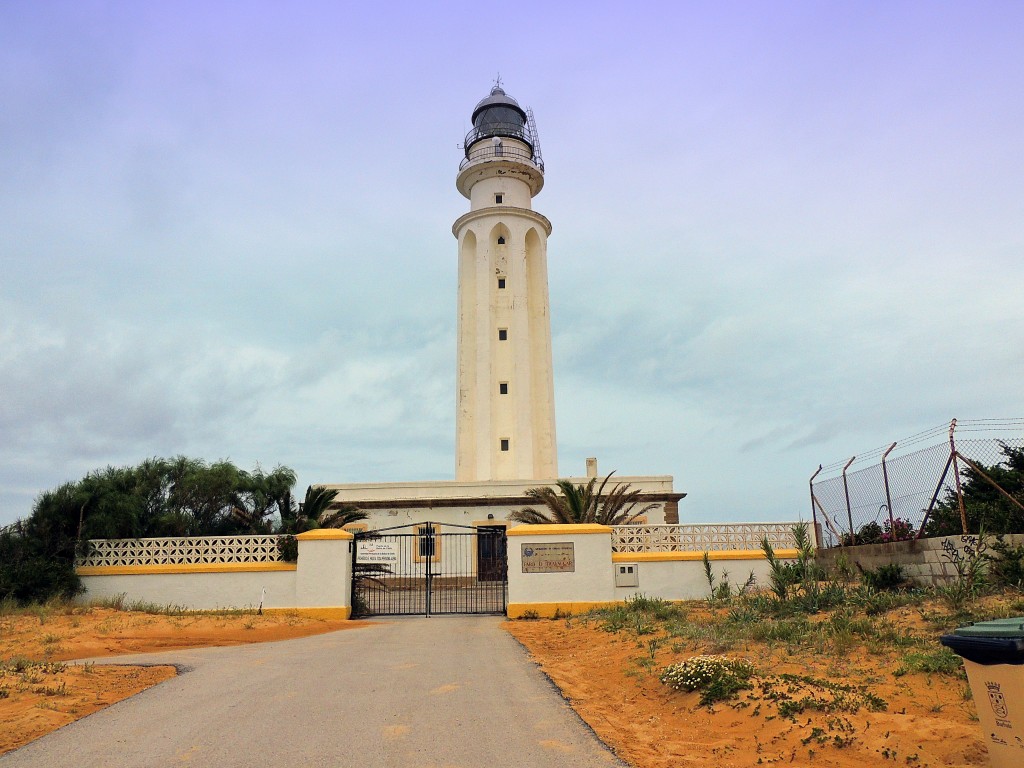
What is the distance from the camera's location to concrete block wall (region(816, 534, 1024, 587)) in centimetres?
1187

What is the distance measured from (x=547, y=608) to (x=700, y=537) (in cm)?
426

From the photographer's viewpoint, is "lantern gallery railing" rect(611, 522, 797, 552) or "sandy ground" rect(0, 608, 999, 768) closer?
"sandy ground" rect(0, 608, 999, 768)

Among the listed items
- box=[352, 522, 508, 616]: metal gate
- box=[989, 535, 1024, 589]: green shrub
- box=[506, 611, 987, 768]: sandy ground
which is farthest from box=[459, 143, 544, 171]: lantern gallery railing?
box=[506, 611, 987, 768]: sandy ground

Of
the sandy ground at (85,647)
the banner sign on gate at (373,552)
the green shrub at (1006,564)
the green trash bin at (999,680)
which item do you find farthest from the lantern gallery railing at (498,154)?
the green trash bin at (999,680)

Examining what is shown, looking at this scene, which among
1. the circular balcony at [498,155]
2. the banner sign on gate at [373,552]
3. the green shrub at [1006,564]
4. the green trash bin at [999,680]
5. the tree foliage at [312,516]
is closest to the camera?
the green trash bin at [999,680]

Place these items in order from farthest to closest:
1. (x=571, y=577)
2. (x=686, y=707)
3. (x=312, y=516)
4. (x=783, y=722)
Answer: (x=312, y=516), (x=571, y=577), (x=686, y=707), (x=783, y=722)

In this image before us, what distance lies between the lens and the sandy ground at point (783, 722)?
18.7ft

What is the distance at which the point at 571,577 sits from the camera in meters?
17.3

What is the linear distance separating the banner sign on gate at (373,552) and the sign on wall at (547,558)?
3.70 meters

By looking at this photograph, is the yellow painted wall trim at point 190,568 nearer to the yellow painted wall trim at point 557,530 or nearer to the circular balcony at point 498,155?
the yellow painted wall trim at point 557,530

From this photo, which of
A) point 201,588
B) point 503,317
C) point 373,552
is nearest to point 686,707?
point 373,552

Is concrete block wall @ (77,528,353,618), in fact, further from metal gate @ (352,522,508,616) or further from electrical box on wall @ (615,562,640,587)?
electrical box on wall @ (615,562,640,587)

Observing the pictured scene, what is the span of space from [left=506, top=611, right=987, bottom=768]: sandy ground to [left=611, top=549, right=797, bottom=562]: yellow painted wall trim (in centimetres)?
853

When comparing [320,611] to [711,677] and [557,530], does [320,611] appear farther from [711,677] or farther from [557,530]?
[711,677]
